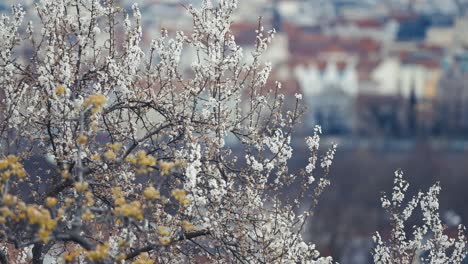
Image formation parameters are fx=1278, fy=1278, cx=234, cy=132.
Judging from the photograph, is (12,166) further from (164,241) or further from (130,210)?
(164,241)


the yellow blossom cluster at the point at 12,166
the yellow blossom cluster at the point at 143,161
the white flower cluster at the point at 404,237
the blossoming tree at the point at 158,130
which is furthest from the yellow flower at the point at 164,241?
the white flower cluster at the point at 404,237

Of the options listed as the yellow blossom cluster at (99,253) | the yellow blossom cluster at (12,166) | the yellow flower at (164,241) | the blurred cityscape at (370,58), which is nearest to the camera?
the yellow blossom cluster at (99,253)

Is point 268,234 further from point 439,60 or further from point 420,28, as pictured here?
point 420,28

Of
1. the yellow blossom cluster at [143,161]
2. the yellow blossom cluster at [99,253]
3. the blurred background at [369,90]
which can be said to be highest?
the blurred background at [369,90]

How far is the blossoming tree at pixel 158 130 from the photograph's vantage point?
7.56 metres

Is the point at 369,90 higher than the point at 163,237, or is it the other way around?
the point at 369,90

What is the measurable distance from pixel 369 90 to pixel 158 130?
67.3 m

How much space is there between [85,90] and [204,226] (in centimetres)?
167

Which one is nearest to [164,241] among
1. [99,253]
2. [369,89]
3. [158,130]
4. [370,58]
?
[99,253]

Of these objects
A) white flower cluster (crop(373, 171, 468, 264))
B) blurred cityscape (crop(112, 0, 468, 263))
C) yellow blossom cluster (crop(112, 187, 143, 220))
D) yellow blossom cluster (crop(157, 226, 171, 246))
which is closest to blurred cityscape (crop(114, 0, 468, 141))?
blurred cityscape (crop(112, 0, 468, 263))

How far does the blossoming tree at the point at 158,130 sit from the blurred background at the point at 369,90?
8.66 meters

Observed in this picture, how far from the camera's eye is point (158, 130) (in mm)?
8062

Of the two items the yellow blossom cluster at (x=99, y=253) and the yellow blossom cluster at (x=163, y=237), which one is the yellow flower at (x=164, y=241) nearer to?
the yellow blossom cluster at (x=163, y=237)

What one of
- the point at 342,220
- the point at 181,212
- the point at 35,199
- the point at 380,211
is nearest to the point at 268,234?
the point at 181,212
